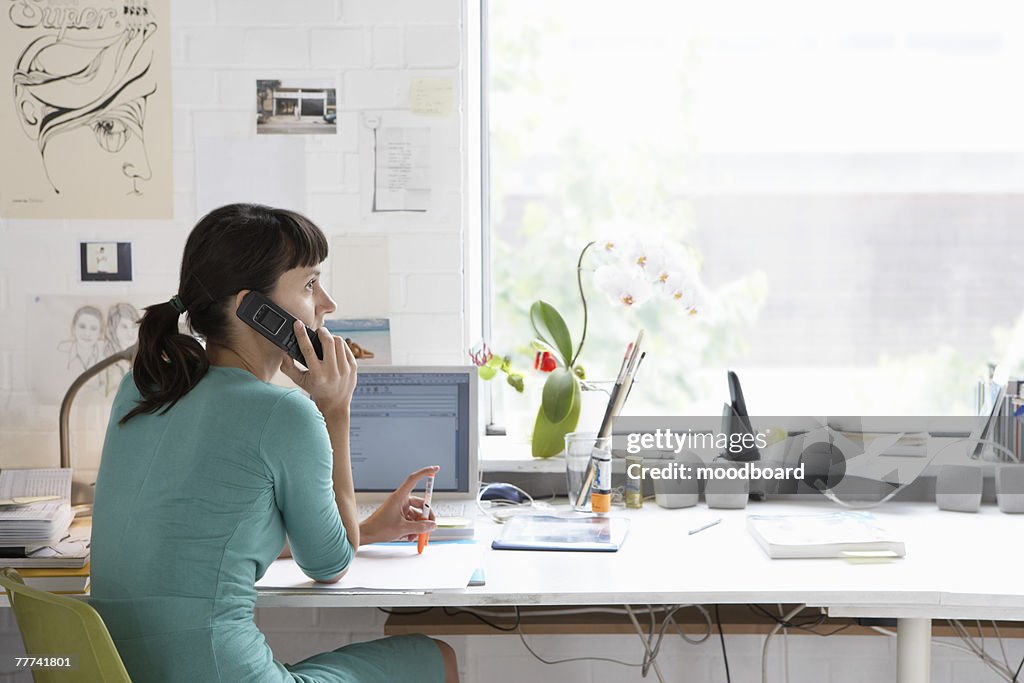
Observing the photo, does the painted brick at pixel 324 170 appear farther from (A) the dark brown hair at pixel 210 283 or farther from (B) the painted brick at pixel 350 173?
(A) the dark brown hair at pixel 210 283

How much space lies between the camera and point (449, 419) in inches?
76.9

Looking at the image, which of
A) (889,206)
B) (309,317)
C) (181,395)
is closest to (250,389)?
(181,395)

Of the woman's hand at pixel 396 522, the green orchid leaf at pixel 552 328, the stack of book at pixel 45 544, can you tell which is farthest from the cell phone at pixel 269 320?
the green orchid leaf at pixel 552 328

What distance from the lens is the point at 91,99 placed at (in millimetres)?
2125

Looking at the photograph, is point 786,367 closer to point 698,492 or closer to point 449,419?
point 698,492

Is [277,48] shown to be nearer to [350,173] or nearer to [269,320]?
[350,173]

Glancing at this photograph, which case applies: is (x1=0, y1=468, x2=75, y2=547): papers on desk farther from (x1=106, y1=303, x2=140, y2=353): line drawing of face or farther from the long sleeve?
the long sleeve

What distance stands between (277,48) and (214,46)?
141mm

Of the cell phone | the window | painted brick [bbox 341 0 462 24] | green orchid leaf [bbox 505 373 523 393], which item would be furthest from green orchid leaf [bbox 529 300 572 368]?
the cell phone

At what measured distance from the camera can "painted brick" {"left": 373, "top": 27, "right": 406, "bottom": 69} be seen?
2.12 meters

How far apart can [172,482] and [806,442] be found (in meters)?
1.36

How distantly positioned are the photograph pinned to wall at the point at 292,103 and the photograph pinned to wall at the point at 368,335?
44cm

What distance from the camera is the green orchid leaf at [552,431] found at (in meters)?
2.10

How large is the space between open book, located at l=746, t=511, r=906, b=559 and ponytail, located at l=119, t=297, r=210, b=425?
985 mm
